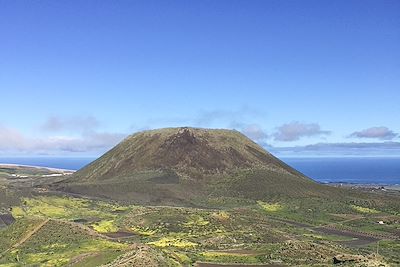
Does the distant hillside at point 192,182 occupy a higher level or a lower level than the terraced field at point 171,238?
higher

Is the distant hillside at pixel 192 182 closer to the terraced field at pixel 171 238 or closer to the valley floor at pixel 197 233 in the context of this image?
the valley floor at pixel 197 233

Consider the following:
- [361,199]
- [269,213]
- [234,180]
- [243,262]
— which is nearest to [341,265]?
[243,262]

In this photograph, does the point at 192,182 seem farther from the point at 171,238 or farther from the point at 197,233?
the point at 171,238

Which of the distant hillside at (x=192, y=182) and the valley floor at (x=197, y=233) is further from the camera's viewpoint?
the distant hillside at (x=192, y=182)

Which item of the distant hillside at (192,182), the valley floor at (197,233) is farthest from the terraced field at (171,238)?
the distant hillside at (192,182)

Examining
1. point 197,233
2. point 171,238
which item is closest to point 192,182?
point 197,233

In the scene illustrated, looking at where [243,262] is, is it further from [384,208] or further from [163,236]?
[384,208]

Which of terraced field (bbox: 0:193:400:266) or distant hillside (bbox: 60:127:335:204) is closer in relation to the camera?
terraced field (bbox: 0:193:400:266)

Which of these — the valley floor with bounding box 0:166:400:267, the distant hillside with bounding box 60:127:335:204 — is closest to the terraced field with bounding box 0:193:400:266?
the valley floor with bounding box 0:166:400:267

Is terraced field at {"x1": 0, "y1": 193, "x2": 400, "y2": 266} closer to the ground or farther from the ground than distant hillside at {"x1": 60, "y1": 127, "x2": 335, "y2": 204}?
closer to the ground

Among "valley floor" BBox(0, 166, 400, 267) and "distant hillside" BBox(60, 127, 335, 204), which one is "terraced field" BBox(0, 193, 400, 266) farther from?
"distant hillside" BBox(60, 127, 335, 204)

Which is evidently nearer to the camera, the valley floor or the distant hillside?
the valley floor
